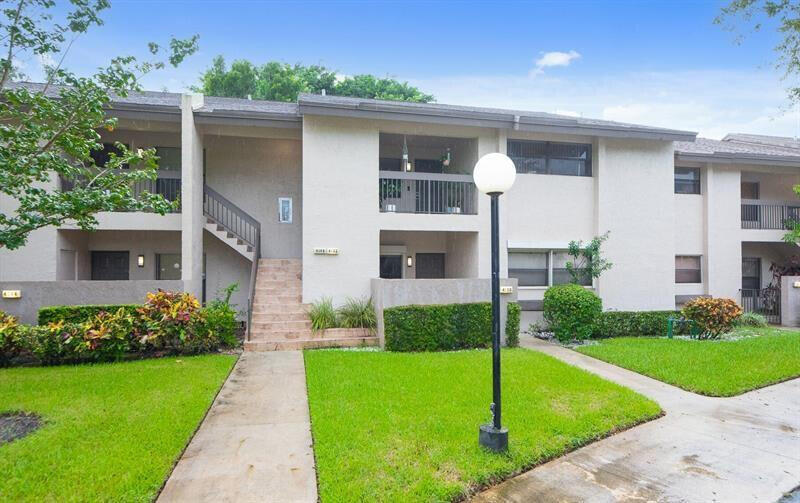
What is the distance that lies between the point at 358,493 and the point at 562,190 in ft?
38.0

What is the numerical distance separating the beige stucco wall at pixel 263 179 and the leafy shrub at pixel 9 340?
6.37 metres

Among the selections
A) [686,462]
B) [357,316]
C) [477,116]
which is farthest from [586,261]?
[686,462]

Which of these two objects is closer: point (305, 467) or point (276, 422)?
point (305, 467)

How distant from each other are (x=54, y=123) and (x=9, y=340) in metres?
4.72

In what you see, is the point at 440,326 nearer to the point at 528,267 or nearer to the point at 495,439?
the point at 528,267

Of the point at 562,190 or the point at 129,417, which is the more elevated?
A: the point at 562,190


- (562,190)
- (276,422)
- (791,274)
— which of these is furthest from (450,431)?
(791,274)

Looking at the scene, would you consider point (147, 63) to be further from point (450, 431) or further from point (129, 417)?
point (450, 431)

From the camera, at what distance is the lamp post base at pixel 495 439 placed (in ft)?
14.3

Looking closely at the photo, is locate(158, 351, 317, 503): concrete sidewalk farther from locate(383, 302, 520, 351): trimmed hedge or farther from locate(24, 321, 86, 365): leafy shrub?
locate(24, 321, 86, 365): leafy shrub

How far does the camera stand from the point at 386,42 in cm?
1588

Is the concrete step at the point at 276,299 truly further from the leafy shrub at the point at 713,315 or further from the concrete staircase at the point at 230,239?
the leafy shrub at the point at 713,315

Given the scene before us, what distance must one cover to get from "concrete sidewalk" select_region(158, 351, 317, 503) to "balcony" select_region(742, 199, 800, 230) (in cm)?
1757

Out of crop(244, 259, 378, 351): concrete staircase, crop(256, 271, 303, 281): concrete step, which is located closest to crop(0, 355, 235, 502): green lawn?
crop(244, 259, 378, 351): concrete staircase
